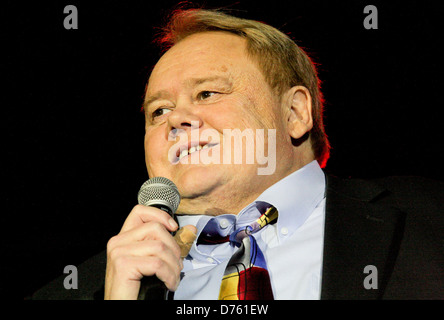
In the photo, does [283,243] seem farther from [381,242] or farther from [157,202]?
[157,202]

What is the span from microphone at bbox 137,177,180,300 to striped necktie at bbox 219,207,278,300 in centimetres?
25

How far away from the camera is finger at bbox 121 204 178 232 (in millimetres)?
1402

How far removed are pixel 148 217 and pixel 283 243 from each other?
0.63 metres

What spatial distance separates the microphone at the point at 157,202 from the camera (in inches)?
53.3

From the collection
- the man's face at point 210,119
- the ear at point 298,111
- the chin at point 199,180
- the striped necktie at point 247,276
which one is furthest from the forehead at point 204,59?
the striped necktie at point 247,276

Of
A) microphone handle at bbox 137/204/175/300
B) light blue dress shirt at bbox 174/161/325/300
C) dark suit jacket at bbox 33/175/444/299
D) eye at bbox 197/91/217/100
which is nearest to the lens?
microphone handle at bbox 137/204/175/300

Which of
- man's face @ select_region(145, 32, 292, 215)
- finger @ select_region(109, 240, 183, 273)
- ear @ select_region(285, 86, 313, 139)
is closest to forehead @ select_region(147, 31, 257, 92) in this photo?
man's face @ select_region(145, 32, 292, 215)

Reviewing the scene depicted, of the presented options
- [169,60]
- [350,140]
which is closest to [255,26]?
[169,60]

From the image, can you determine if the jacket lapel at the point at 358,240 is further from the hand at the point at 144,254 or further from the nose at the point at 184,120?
the nose at the point at 184,120

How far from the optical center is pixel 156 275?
4.48 feet

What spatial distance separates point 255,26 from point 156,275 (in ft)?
4.83

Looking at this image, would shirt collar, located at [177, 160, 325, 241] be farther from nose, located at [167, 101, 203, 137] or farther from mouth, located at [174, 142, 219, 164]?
nose, located at [167, 101, 203, 137]

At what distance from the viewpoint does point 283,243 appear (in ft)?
5.83

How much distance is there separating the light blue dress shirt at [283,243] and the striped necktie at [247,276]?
3.3 inches
